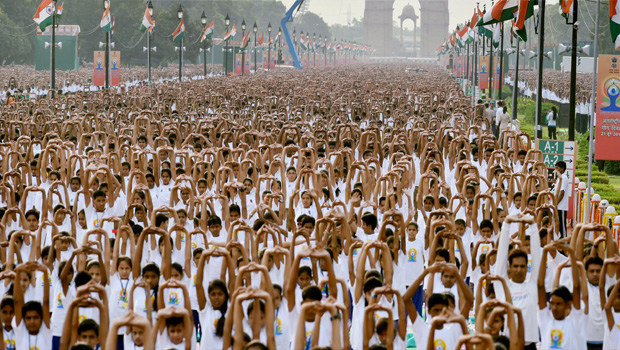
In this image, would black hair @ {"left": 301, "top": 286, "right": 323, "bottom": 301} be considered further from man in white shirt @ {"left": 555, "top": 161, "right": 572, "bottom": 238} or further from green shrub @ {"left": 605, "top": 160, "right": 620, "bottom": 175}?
green shrub @ {"left": 605, "top": 160, "right": 620, "bottom": 175}

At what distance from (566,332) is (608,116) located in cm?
893

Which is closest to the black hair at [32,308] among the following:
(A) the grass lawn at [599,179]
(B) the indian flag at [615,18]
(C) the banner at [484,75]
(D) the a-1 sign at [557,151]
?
(D) the a-1 sign at [557,151]

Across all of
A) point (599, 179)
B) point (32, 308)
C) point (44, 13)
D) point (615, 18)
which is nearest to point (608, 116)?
point (615, 18)

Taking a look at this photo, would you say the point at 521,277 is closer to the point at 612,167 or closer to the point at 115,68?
the point at 612,167

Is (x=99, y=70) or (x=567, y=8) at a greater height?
(x=567, y=8)

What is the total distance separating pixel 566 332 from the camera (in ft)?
24.6

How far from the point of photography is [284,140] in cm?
1939

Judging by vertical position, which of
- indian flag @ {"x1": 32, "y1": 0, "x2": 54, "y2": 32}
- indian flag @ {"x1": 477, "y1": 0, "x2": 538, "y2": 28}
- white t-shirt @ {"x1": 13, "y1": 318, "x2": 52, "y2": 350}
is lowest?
white t-shirt @ {"x1": 13, "y1": 318, "x2": 52, "y2": 350}

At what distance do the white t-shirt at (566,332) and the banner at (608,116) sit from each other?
8438 mm

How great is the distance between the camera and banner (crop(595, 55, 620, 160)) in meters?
15.7

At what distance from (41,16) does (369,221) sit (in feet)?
95.7

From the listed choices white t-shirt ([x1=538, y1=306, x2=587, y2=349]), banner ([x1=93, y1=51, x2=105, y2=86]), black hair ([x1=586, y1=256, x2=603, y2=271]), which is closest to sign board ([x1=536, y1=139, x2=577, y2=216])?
black hair ([x1=586, y1=256, x2=603, y2=271])

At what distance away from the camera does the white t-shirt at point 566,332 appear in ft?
24.5

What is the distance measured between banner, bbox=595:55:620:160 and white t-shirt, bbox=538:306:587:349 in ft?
27.7
